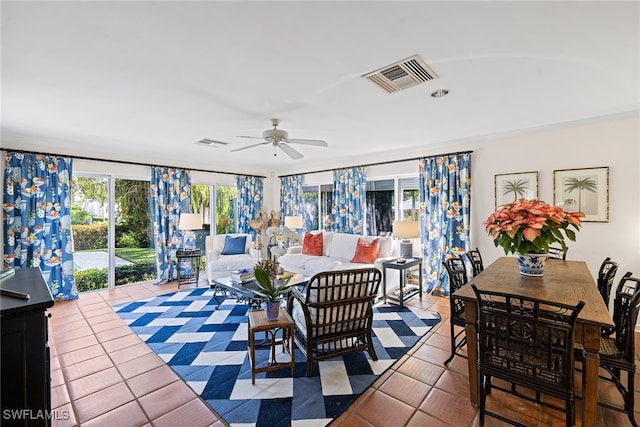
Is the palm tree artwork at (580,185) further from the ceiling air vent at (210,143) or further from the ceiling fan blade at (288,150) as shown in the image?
the ceiling air vent at (210,143)

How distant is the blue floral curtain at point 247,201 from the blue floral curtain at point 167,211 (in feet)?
4.14

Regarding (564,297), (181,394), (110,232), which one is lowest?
(181,394)

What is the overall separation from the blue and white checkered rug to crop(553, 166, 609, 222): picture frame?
2198 millimetres

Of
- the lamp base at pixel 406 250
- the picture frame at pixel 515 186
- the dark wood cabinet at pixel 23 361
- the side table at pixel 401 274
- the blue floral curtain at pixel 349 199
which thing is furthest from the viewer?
the blue floral curtain at pixel 349 199

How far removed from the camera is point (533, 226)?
6.96 feet

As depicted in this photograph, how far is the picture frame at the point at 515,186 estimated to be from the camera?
150 inches

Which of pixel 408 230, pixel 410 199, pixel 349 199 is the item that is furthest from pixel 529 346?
pixel 349 199

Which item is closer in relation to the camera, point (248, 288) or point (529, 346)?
point (529, 346)

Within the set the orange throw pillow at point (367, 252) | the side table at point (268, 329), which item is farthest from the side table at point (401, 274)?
the side table at point (268, 329)

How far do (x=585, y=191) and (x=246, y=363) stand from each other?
14.3ft

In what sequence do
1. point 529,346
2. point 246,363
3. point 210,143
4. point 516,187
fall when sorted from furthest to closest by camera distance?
1. point 210,143
2. point 516,187
3. point 246,363
4. point 529,346

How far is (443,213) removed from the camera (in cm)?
451

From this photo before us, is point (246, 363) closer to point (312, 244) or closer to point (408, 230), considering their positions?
point (408, 230)

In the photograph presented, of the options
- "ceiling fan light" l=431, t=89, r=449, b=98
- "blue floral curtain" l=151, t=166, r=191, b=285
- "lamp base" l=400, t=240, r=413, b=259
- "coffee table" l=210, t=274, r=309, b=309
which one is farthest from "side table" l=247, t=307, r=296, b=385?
"blue floral curtain" l=151, t=166, r=191, b=285
